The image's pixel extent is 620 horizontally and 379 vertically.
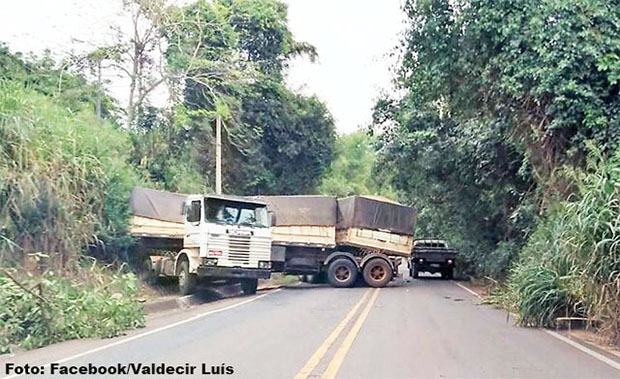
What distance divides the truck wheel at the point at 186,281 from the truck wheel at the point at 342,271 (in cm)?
587

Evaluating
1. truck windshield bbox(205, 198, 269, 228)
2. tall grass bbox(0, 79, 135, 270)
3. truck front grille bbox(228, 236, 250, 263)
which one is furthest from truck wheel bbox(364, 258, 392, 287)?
tall grass bbox(0, 79, 135, 270)

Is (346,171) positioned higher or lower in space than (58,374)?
higher

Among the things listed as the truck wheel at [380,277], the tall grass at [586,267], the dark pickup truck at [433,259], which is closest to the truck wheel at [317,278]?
the truck wheel at [380,277]

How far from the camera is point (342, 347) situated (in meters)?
9.89

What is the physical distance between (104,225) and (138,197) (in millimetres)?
2714

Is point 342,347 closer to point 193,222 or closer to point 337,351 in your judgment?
point 337,351

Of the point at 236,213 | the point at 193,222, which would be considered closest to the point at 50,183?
the point at 193,222

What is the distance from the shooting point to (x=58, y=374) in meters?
7.97

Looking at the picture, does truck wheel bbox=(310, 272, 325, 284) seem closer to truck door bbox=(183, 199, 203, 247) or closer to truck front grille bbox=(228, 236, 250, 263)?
truck front grille bbox=(228, 236, 250, 263)

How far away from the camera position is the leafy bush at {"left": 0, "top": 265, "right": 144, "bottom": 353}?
34.6 ft

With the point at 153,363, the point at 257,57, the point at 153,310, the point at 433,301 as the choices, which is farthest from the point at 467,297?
the point at 257,57

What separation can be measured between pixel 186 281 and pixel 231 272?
1.28 metres

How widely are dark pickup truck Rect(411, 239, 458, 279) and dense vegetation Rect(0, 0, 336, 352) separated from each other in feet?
29.2

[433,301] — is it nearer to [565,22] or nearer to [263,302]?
[263,302]
